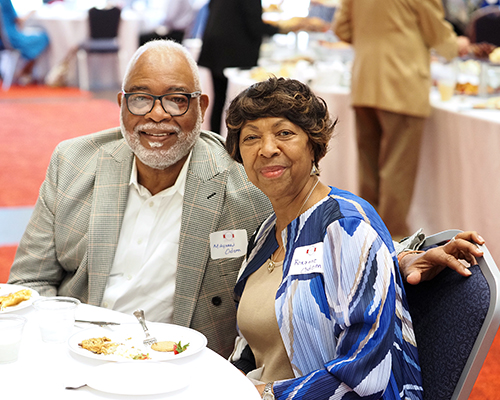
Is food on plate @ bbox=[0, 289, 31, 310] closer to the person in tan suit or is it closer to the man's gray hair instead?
the man's gray hair

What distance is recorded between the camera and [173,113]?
6.46ft

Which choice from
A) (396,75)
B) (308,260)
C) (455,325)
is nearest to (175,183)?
(308,260)

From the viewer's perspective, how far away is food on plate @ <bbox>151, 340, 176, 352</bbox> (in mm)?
1318

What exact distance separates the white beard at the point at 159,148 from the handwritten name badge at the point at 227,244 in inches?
11.8

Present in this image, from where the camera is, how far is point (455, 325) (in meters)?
1.29

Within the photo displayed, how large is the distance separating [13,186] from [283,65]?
2.79 metres

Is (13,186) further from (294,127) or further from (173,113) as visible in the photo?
(294,127)

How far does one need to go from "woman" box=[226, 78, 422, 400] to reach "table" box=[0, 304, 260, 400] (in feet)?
0.60

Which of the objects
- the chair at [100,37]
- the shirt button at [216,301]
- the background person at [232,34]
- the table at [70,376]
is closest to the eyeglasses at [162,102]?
the shirt button at [216,301]

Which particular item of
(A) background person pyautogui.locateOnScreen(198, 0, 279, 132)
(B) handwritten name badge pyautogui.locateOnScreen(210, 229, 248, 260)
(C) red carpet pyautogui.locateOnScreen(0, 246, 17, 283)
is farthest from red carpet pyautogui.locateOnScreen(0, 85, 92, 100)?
(B) handwritten name badge pyautogui.locateOnScreen(210, 229, 248, 260)

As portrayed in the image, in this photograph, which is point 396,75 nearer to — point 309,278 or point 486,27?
point 486,27

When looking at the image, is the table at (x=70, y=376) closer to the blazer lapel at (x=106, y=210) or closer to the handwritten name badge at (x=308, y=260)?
the handwritten name badge at (x=308, y=260)

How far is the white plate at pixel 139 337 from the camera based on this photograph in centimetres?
127

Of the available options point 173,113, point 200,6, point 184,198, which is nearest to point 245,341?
point 184,198
